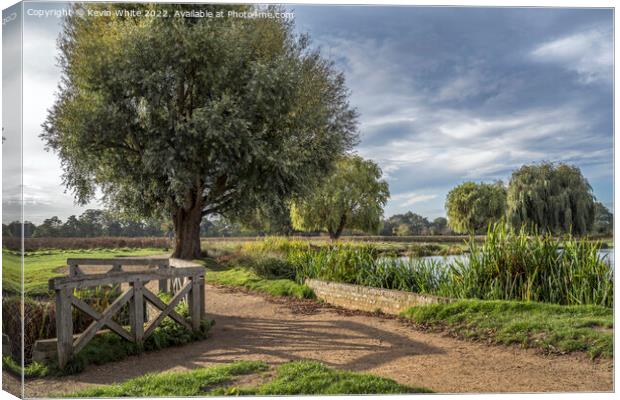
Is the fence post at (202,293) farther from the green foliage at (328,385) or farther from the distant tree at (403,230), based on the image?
the distant tree at (403,230)

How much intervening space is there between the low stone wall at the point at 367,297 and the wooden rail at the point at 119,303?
3744 mm

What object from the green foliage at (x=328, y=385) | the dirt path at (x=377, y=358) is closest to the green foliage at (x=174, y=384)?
the green foliage at (x=328, y=385)

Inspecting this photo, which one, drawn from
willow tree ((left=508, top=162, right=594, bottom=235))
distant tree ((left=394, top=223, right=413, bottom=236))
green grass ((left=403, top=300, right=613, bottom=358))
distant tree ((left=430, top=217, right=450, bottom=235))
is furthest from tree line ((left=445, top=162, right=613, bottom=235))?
green grass ((left=403, top=300, right=613, bottom=358))

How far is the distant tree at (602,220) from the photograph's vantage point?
661 cm

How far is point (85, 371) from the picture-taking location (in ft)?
22.9

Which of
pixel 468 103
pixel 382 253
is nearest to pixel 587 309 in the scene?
pixel 468 103

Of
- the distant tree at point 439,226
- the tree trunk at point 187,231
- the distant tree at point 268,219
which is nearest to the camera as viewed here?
the distant tree at point 439,226

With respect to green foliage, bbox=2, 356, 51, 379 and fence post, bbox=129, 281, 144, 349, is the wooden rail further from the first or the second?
green foliage, bbox=2, 356, 51, 379

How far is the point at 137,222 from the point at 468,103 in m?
11.8

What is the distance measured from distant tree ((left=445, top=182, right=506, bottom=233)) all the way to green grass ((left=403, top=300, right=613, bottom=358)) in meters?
1.53

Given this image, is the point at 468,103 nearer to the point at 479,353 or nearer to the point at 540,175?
the point at 540,175

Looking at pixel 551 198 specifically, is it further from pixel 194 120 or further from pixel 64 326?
pixel 194 120

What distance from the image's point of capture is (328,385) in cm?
579

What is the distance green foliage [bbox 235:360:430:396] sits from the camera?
5719 mm
